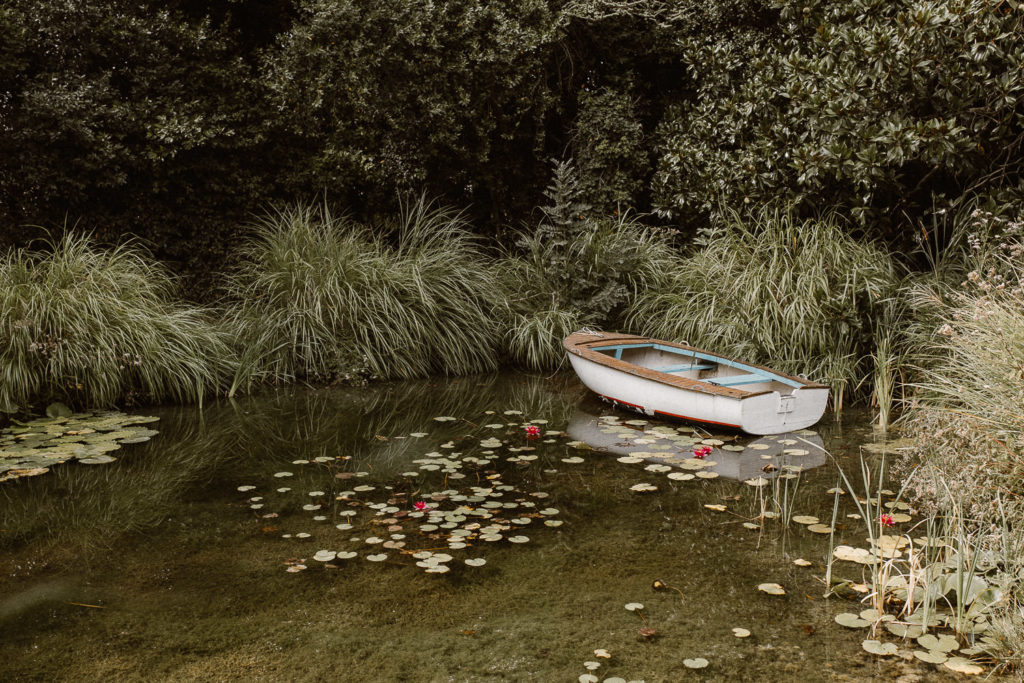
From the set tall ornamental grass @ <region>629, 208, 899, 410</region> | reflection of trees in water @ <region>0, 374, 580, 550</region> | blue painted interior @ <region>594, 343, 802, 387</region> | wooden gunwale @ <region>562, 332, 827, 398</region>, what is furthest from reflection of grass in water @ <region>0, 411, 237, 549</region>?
tall ornamental grass @ <region>629, 208, 899, 410</region>

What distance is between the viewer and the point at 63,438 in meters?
5.68

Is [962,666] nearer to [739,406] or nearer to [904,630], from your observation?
[904,630]

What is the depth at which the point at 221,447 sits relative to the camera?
5691mm

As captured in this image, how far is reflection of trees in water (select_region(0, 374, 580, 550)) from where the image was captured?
4.36 m

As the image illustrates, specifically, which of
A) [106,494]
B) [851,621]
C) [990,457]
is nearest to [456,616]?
[851,621]

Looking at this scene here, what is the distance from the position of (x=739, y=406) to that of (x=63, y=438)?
471 centimetres

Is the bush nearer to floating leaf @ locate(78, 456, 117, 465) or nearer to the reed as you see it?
the reed

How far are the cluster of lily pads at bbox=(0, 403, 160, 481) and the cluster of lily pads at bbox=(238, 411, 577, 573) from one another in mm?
1384

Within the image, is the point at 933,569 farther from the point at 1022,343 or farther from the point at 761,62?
the point at 761,62

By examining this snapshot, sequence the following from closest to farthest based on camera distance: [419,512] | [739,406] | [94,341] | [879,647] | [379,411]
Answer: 1. [879,647]
2. [419,512]
3. [739,406]
4. [94,341]
5. [379,411]

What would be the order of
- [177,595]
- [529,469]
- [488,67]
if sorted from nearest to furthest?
[177,595]
[529,469]
[488,67]

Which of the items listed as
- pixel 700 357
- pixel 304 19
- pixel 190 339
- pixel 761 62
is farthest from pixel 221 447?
pixel 761 62

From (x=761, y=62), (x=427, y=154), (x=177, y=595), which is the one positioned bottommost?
(x=177, y=595)

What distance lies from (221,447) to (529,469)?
7.38 feet
